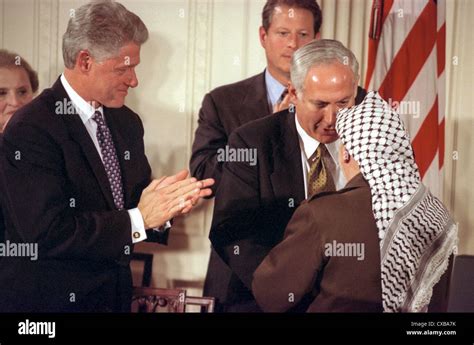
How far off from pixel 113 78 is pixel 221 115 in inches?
18.4

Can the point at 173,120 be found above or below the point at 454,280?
above

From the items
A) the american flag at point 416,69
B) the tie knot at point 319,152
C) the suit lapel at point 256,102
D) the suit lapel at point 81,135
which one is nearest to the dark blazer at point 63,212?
the suit lapel at point 81,135

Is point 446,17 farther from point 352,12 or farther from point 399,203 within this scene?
point 399,203

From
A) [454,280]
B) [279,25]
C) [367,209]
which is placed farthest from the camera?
[279,25]

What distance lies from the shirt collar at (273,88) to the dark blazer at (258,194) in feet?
0.31

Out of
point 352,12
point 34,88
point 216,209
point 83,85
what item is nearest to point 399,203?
point 216,209

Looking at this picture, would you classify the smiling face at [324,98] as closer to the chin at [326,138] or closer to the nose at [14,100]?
the chin at [326,138]

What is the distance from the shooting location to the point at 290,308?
117 inches

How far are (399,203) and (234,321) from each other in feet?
3.22

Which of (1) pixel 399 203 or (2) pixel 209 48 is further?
(2) pixel 209 48

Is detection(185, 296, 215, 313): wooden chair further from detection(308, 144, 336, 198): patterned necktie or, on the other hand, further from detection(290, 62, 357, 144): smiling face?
detection(290, 62, 357, 144): smiling face

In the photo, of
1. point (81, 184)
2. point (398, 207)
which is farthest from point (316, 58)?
point (81, 184)

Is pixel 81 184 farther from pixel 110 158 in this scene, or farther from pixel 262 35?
pixel 262 35

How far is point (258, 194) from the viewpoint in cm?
322
